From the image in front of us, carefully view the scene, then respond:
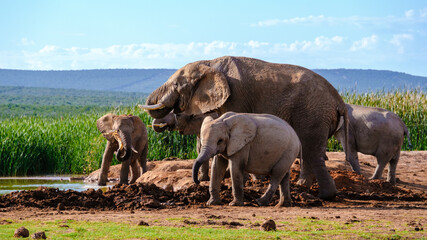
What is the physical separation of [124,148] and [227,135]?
569 cm

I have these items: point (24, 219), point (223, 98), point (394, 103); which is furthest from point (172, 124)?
point (394, 103)

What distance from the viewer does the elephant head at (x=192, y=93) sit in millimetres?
11023

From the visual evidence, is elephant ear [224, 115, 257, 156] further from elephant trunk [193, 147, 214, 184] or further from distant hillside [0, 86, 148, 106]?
distant hillside [0, 86, 148, 106]

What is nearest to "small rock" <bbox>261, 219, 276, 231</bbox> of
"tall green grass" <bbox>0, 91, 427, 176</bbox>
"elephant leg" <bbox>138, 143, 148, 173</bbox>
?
"elephant leg" <bbox>138, 143, 148, 173</bbox>

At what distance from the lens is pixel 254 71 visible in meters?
11.0

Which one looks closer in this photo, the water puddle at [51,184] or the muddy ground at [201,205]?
the muddy ground at [201,205]

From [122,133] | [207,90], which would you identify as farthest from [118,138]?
[207,90]

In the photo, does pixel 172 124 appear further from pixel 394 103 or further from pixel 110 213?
pixel 394 103

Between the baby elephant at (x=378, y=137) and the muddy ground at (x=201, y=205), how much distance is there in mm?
1986

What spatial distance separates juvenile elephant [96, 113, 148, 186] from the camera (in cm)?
1472

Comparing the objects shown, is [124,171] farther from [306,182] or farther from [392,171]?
[392,171]

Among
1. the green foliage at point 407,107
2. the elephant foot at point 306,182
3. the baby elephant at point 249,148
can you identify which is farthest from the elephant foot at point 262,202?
the green foliage at point 407,107

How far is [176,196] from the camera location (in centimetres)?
1043

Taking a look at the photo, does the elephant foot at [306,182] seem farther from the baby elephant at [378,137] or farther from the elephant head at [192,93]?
the baby elephant at [378,137]
